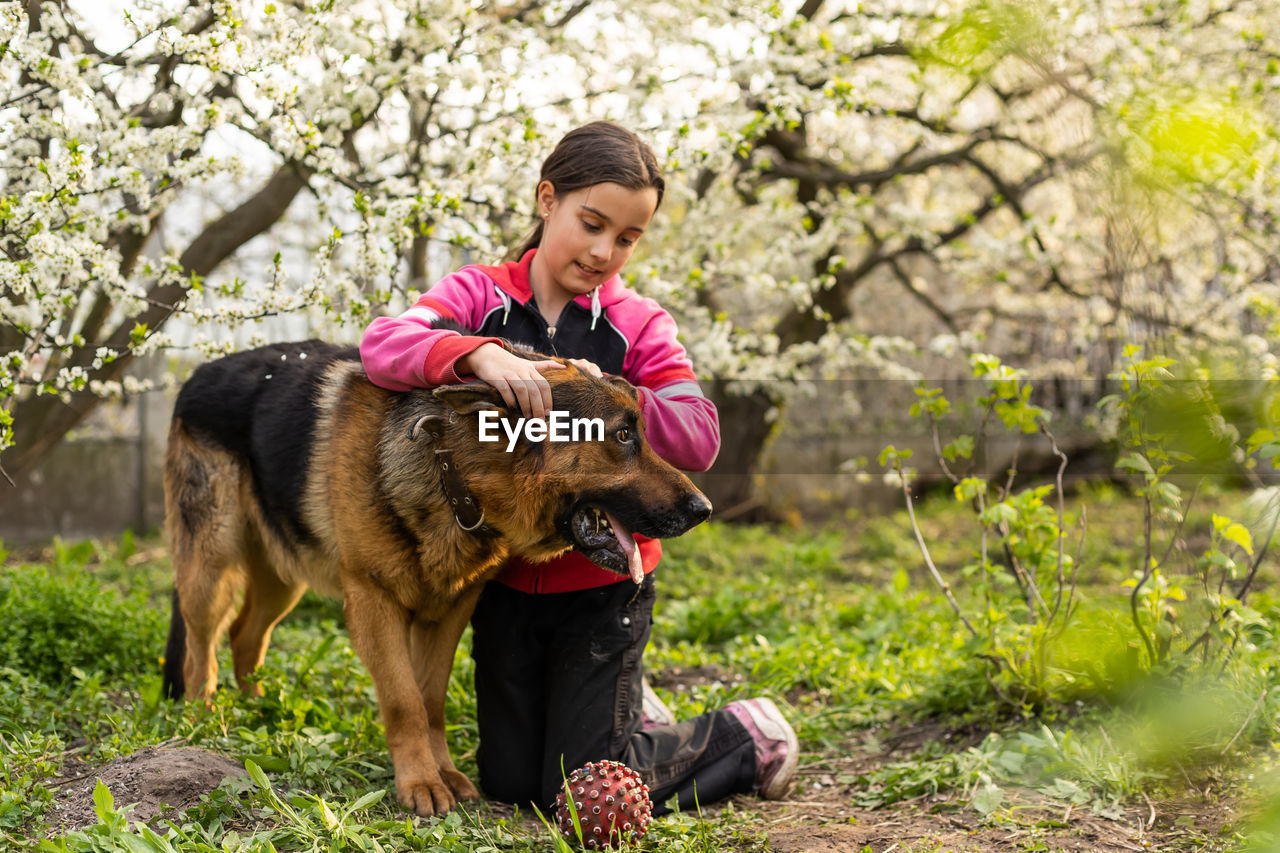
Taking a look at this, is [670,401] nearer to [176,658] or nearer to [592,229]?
[592,229]

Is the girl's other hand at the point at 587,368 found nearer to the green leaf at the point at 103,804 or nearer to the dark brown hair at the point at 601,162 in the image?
the dark brown hair at the point at 601,162

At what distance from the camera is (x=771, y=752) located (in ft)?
10.7

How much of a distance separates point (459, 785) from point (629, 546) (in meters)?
1.03

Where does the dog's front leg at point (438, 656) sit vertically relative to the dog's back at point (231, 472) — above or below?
below

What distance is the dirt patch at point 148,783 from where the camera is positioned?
8.25ft

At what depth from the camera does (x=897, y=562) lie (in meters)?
7.74

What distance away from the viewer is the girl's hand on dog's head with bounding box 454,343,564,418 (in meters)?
2.66

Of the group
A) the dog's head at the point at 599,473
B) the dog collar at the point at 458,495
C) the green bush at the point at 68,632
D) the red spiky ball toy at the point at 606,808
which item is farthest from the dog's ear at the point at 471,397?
the green bush at the point at 68,632

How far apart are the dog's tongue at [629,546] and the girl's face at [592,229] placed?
806mm

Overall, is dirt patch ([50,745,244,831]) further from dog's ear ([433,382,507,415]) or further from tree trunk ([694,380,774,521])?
tree trunk ([694,380,774,521])

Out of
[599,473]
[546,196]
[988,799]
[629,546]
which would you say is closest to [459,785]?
[629,546]

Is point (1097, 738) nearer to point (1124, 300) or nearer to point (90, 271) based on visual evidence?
point (1124, 300)

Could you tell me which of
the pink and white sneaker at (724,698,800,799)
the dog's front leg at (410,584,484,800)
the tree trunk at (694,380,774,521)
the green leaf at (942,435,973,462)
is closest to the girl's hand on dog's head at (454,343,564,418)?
the dog's front leg at (410,584,484,800)

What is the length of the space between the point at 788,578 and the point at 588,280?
431cm
